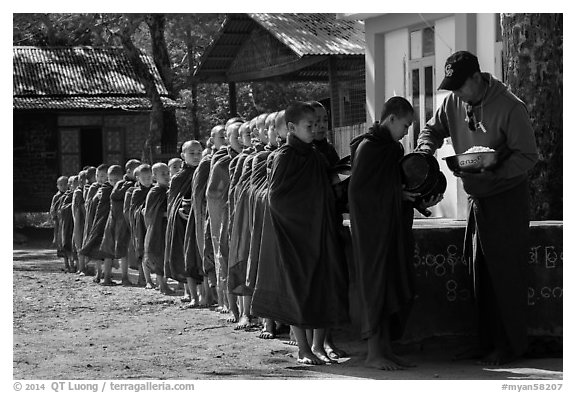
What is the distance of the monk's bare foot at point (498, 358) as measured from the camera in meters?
8.12

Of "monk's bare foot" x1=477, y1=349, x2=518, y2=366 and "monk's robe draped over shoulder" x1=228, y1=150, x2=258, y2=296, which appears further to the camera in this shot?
"monk's robe draped over shoulder" x1=228, y1=150, x2=258, y2=296

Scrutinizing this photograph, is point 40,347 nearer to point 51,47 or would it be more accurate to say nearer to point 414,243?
point 414,243

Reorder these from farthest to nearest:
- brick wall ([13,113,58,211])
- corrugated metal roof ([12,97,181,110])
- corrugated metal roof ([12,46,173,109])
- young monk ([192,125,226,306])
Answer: brick wall ([13,113,58,211])
corrugated metal roof ([12,46,173,109])
corrugated metal roof ([12,97,181,110])
young monk ([192,125,226,306])

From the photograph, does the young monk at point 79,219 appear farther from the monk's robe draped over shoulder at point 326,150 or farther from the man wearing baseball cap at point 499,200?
the man wearing baseball cap at point 499,200

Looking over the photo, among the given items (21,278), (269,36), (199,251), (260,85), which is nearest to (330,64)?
(269,36)

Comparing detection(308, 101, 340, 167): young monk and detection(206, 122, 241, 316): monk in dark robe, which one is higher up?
detection(308, 101, 340, 167): young monk

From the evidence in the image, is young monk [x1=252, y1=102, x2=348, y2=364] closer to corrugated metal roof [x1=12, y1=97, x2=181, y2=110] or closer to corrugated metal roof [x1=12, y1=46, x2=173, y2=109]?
corrugated metal roof [x1=12, y1=97, x2=181, y2=110]

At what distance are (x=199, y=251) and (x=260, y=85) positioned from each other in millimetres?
24707

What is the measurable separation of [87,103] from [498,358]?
78.5 feet

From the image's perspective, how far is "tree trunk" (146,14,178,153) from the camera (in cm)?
2984

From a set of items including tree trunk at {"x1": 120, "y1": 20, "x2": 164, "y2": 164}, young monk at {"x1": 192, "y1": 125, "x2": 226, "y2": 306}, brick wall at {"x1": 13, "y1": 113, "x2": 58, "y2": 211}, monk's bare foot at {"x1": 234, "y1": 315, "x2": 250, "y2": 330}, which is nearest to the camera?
monk's bare foot at {"x1": 234, "y1": 315, "x2": 250, "y2": 330}

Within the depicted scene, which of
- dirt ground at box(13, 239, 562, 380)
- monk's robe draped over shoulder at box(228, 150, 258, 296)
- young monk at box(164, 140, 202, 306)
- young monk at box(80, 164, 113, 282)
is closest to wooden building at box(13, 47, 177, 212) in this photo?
young monk at box(80, 164, 113, 282)

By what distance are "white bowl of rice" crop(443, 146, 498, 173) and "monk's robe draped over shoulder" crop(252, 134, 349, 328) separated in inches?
37.8

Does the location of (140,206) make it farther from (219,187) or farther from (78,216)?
(219,187)
